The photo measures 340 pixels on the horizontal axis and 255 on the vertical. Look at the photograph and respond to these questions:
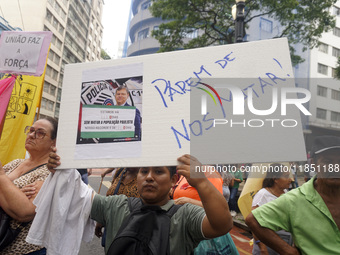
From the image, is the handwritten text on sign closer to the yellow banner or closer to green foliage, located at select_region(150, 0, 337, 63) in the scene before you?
the yellow banner

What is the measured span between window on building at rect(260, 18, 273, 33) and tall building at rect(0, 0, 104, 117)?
963 inches

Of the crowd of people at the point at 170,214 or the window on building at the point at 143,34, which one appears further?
the window on building at the point at 143,34

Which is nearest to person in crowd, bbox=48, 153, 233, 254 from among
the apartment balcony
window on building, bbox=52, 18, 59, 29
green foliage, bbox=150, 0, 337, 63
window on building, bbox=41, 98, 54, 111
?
green foliage, bbox=150, 0, 337, 63

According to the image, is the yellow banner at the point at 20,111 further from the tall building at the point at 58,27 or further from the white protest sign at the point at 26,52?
the tall building at the point at 58,27

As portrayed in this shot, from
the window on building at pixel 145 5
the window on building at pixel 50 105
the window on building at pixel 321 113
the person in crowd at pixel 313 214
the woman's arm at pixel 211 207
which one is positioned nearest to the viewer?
the woman's arm at pixel 211 207

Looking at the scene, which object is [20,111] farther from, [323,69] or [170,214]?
[323,69]

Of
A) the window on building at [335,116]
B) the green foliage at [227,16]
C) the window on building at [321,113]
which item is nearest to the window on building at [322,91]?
the window on building at [321,113]

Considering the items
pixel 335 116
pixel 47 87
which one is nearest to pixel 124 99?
pixel 335 116

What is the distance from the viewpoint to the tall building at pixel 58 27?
3067 cm

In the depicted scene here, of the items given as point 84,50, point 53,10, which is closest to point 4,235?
point 53,10

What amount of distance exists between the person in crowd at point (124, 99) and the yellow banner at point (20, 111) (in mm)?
1755

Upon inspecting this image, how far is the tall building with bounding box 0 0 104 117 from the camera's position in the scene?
30672mm

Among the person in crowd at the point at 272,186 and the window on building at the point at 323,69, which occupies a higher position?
the window on building at the point at 323,69

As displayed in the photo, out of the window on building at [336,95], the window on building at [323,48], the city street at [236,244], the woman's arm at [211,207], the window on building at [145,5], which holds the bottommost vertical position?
the city street at [236,244]
